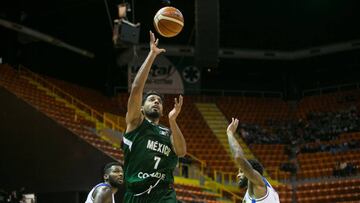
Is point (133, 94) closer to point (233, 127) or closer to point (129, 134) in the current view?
point (129, 134)

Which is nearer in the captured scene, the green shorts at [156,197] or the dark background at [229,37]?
the green shorts at [156,197]

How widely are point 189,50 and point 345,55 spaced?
20.9 ft

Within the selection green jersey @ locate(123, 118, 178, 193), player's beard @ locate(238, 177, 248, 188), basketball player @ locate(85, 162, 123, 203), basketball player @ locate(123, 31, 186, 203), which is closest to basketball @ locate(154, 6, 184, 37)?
basketball player @ locate(85, 162, 123, 203)

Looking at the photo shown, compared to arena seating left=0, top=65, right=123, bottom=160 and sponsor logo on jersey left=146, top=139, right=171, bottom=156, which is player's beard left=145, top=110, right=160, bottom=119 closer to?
sponsor logo on jersey left=146, top=139, right=171, bottom=156

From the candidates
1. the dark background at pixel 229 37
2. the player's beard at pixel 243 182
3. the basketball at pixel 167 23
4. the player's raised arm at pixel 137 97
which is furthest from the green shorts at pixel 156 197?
the dark background at pixel 229 37

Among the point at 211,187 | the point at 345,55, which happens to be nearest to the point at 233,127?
the point at 211,187

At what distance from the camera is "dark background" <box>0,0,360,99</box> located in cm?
1981

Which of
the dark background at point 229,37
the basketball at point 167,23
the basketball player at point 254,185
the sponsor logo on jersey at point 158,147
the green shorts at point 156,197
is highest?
the dark background at point 229,37

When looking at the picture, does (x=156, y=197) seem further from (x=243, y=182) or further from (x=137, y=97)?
(x=243, y=182)

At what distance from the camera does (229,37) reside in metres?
22.7

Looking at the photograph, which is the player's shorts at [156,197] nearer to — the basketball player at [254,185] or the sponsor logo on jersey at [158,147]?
the sponsor logo on jersey at [158,147]

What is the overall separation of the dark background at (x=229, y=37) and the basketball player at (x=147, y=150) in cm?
1466

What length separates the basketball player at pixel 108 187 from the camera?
5.83 meters

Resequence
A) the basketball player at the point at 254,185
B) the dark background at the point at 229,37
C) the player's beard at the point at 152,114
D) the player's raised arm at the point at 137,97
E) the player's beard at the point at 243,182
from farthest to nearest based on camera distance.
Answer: the dark background at the point at 229,37
the player's beard at the point at 243,182
the basketball player at the point at 254,185
the player's beard at the point at 152,114
the player's raised arm at the point at 137,97
